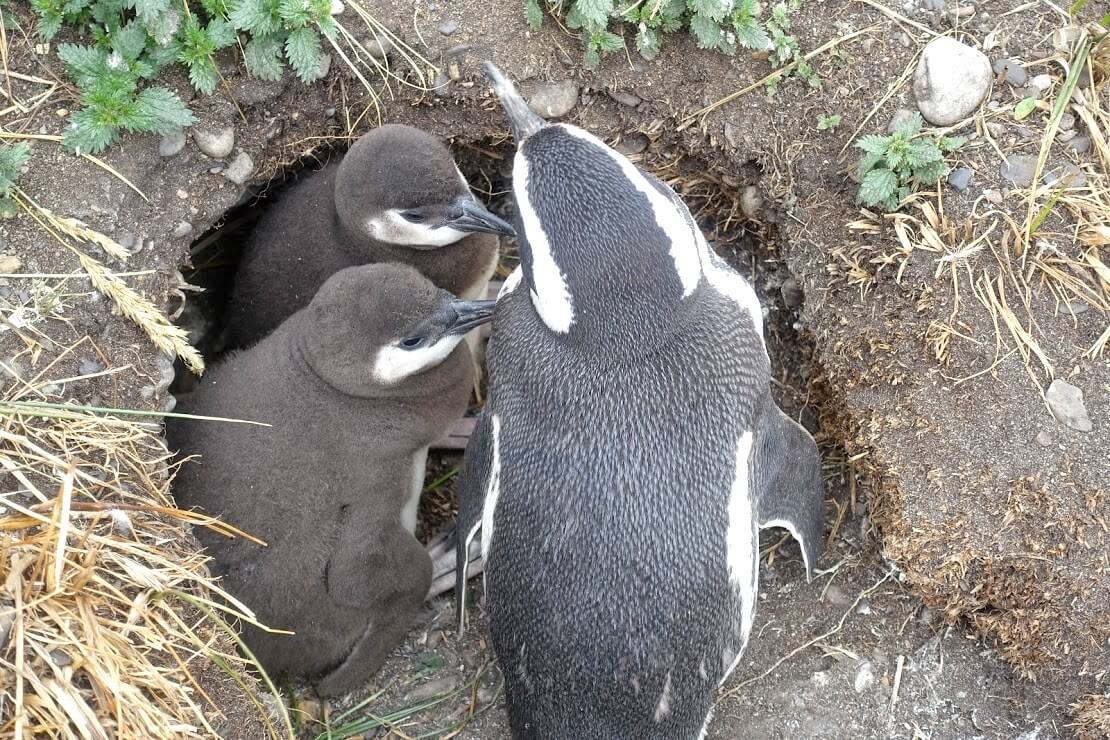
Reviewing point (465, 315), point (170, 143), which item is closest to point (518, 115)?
point (465, 315)

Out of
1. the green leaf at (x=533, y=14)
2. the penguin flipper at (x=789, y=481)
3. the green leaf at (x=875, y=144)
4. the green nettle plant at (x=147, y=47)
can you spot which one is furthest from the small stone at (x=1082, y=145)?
the green nettle plant at (x=147, y=47)

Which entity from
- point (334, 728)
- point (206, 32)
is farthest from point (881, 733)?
point (206, 32)

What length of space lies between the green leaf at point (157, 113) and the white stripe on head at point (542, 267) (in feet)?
3.42

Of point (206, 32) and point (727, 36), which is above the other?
point (206, 32)

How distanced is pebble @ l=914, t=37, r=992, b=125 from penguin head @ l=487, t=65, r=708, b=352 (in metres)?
0.95

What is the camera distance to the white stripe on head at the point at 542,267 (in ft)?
7.47

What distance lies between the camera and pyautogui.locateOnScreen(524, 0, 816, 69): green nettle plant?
2.84 meters

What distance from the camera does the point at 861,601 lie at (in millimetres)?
3014

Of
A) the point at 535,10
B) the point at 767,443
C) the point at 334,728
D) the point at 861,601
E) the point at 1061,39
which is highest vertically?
the point at 535,10

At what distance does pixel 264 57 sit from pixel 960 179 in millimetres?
2020

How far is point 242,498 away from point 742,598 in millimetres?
1361

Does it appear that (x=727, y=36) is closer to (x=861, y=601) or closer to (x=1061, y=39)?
(x=1061, y=39)

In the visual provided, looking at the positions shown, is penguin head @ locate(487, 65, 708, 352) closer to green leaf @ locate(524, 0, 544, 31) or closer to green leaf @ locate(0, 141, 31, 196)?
green leaf @ locate(524, 0, 544, 31)

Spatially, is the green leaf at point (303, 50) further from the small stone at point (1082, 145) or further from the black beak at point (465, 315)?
the small stone at point (1082, 145)
